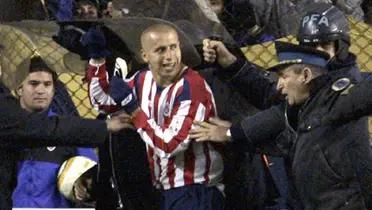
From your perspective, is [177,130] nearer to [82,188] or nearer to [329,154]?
[82,188]

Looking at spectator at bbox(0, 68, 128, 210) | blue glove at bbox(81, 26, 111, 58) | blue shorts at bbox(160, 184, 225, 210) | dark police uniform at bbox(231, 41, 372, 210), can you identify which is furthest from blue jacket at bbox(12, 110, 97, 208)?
dark police uniform at bbox(231, 41, 372, 210)

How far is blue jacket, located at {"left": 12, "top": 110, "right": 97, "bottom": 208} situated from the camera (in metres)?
8.07

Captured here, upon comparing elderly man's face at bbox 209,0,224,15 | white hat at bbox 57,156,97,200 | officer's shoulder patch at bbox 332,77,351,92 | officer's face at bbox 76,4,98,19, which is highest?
officer's face at bbox 76,4,98,19

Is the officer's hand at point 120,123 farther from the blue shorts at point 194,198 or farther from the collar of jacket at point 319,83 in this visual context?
the collar of jacket at point 319,83

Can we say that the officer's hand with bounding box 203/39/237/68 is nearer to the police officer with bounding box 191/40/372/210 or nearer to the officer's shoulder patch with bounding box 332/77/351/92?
the police officer with bounding box 191/40/372/210

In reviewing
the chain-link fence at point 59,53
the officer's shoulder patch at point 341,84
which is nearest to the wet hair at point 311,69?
the officer's shoulder patch at point 341,84

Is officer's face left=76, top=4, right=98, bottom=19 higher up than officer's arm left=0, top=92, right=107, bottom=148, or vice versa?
officer's face left=76, top=4, right=98, bottom=19

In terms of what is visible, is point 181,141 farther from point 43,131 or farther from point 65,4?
point 65,4

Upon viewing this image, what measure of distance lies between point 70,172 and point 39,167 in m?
0.22

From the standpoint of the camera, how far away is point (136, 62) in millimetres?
8031

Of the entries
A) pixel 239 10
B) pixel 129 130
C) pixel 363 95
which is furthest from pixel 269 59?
pixel 363 95

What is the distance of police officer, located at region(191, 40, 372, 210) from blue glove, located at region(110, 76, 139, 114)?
0.82 metres

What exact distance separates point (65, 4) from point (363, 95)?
4.66 metres

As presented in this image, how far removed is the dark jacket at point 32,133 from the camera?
7.45 metres
